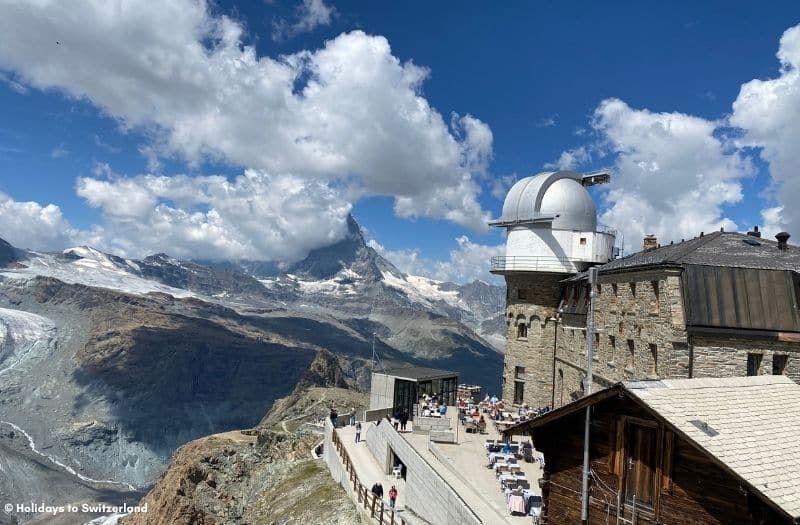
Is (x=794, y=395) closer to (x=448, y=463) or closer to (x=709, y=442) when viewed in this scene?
(x=709, y=442)

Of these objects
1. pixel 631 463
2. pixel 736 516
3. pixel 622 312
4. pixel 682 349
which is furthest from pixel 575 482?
pixel 622 312

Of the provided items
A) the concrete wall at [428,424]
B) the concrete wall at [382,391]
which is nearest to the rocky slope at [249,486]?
the concrete wall at [428,424]

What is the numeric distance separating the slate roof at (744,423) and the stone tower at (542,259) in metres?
25.0

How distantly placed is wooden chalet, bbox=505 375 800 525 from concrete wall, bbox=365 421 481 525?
14.5ft

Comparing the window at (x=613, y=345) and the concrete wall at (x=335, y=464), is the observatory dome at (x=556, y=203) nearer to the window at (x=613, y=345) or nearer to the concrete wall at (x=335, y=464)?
the window at (x=613, y=345)

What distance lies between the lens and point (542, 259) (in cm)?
3853

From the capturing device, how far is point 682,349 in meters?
21.7

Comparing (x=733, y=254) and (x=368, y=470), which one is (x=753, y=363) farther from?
(x=368, y=470)

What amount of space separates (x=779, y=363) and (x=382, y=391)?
85.2 feet

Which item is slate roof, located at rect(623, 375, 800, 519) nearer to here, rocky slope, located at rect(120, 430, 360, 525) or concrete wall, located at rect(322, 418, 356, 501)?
rocky slope, located at rect(120, 430, 360, 525)

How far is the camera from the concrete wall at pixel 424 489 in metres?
17.8

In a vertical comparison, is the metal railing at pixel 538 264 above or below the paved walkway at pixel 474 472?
above

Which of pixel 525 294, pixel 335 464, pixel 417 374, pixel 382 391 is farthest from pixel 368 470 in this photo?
pixel 525 294

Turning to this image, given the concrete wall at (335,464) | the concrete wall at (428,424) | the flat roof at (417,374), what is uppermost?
the flat roof at (417,374)
